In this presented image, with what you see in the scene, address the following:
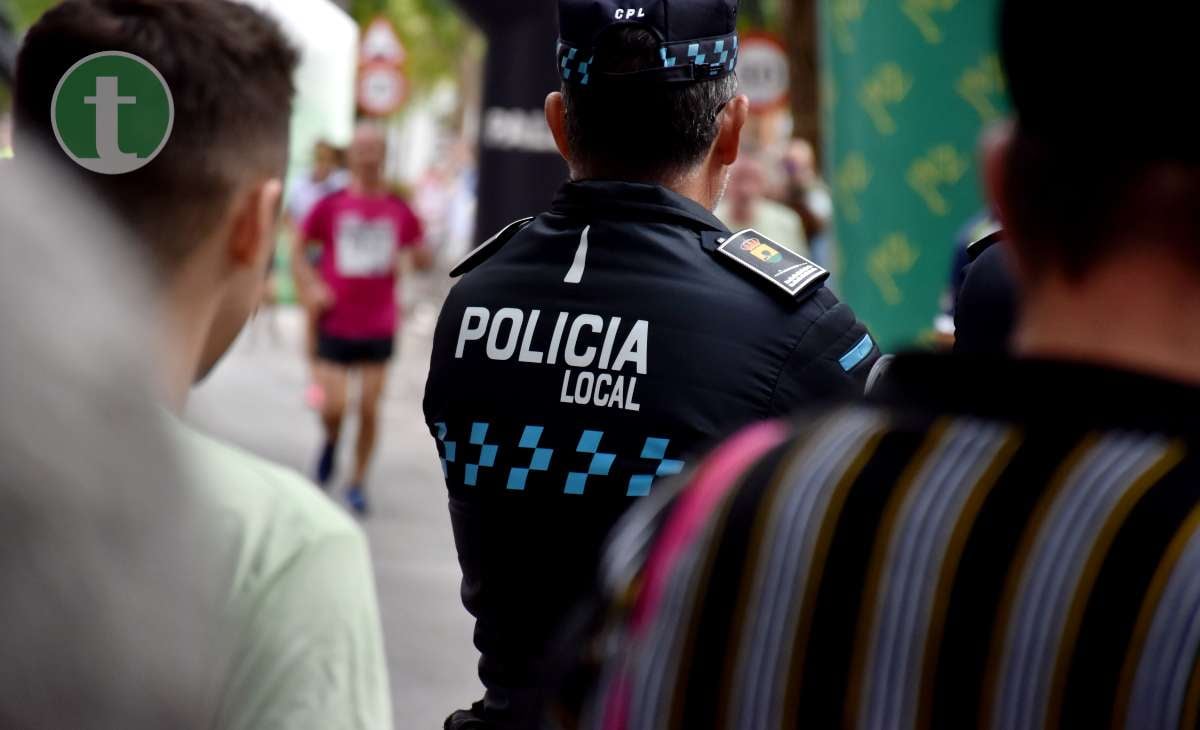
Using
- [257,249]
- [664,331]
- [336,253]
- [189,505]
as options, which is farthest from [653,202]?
[336,253]

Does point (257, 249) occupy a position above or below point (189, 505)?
above

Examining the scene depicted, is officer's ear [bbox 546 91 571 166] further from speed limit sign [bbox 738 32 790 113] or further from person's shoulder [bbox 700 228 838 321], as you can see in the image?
speed limit sign [bbox 738 32 790 113]

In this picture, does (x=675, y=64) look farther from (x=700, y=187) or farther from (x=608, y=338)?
(x=608, y=338)

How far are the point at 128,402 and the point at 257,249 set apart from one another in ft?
1.42

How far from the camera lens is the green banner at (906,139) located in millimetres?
8773

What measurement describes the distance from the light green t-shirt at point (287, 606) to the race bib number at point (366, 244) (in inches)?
338

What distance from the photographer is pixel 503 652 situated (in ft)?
8.38

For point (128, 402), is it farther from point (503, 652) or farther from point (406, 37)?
point (406, 37)

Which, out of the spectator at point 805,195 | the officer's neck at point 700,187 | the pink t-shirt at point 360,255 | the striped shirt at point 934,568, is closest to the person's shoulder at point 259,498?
the striped shirt at point 934,568

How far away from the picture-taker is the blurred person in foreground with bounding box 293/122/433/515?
32.7 feet

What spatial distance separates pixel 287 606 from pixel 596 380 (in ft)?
A: 3.36

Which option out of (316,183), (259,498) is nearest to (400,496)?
(316,183)

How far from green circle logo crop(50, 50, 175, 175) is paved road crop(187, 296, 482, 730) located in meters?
0.26

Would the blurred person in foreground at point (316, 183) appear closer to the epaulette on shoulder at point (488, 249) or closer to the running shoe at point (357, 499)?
the running shoe at point (357, 499)
